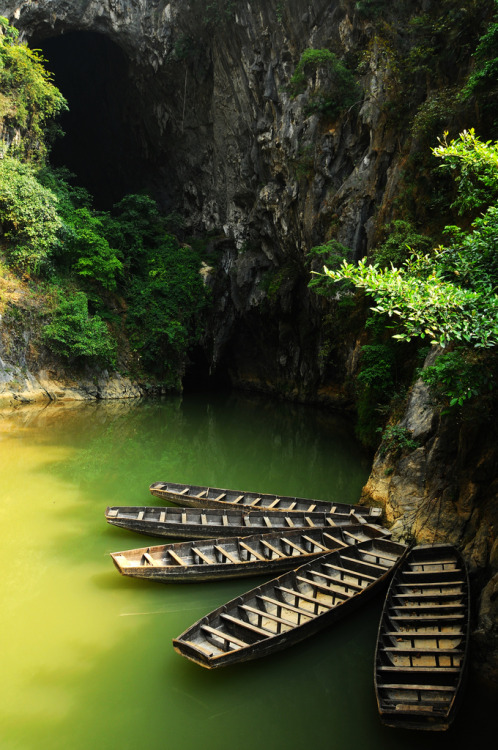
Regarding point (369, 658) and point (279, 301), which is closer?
point (369, 658)

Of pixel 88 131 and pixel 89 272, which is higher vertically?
pixel 88 131

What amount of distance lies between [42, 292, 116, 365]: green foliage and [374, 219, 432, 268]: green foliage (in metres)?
13.6

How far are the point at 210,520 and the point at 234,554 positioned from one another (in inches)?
55.2

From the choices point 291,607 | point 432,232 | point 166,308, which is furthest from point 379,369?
point 166,308

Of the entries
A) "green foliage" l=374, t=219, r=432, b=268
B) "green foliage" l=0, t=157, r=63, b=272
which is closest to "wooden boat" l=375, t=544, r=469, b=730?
"green foliage" l=374, t=219, r=432, b=268

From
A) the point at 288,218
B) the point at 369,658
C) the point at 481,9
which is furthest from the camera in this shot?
the point at 288,218

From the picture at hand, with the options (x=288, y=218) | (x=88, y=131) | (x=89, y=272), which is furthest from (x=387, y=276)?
(x=88, y=131)

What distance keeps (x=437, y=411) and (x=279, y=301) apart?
15842 mm

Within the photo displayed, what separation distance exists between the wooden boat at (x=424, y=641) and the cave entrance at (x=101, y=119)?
30536mm

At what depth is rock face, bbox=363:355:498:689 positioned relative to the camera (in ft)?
16.8

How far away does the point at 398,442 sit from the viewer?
8.72 m

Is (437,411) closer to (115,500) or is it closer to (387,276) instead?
(387,276)

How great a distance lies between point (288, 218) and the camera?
20781 mm

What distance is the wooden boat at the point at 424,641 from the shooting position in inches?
155
